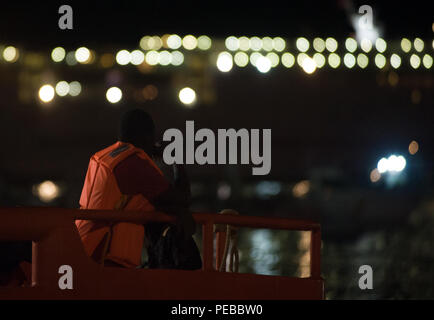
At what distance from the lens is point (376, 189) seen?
167ft

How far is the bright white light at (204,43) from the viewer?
6556 cm

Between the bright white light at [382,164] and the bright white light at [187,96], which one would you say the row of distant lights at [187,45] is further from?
the bright white light at [382,164]

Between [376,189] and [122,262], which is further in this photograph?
[376,189]

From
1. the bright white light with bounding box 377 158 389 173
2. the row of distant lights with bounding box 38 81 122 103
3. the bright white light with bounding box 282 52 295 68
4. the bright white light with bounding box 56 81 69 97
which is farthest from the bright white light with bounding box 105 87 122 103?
the bright white light with bounding box 377 158 389 173

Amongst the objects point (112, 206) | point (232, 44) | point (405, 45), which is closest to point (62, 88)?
point (232, 44)

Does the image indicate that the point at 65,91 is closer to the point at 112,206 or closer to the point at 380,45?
the point at 380,45

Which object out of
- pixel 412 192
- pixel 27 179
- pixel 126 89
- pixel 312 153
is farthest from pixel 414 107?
pixel 27 179

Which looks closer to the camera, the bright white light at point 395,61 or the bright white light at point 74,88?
the bright white light at point 74,88

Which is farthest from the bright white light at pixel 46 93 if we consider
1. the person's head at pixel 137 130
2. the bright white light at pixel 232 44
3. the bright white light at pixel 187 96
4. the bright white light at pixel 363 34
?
the person's head at pixel 137 130

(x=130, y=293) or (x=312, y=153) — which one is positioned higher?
(x=312, y=153)

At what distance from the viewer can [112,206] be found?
6.80 meters

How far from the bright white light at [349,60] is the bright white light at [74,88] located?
20.7m
